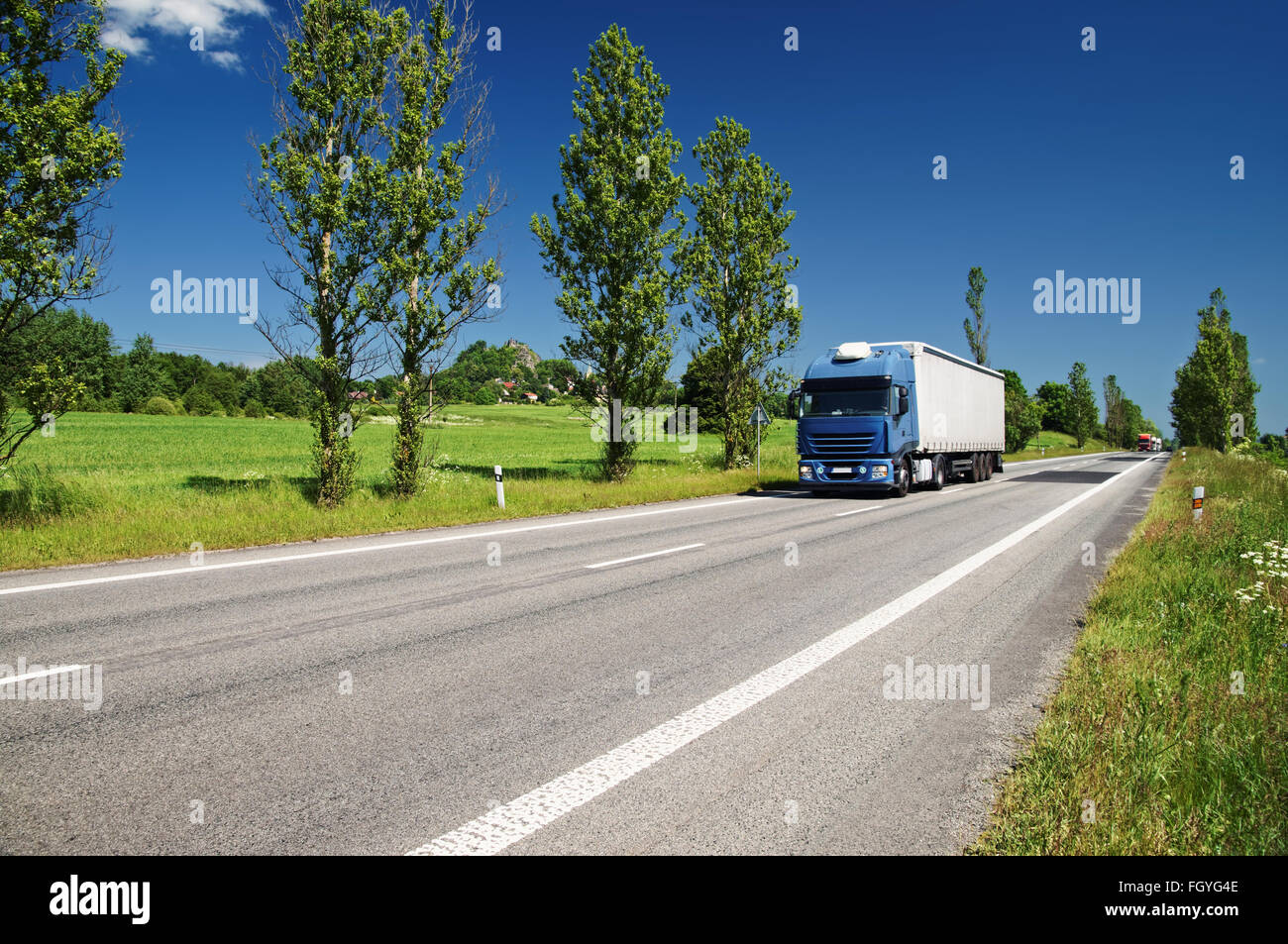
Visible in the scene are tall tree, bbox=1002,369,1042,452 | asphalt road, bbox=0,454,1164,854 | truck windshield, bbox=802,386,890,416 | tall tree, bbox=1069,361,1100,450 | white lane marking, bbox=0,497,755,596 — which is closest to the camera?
asphalt road, bbox=0,454,1164,854

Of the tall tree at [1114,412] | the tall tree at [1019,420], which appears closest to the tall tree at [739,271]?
the tall tree at [1019,420]

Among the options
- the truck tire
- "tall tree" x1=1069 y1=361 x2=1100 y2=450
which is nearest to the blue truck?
the truck tire

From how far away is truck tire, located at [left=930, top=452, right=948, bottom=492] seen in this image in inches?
870

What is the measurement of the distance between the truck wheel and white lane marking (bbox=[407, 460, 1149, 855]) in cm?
1385

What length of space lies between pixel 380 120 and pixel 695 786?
49.3ft

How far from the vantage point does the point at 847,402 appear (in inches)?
748

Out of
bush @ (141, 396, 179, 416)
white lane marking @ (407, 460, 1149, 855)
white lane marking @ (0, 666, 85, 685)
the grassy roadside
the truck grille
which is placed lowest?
white lane marking @ (407, 460, 1149, 855)

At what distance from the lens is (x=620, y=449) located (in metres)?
21.0

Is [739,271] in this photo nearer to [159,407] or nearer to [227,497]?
[227,497]

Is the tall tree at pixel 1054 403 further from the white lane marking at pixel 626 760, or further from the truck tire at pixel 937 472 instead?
the white lane marking at pixel 626 760

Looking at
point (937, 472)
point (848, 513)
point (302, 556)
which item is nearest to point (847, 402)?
point (848, 513)

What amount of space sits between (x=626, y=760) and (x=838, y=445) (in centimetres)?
1673

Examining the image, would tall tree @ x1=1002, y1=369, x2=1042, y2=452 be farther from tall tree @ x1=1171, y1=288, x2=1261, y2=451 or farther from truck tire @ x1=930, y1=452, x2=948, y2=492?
truck tire @ x1=930, y1=452, x2=948, y2=492

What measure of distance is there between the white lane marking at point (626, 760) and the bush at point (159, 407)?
96210mm
